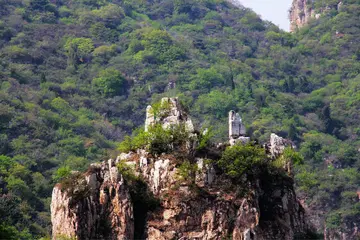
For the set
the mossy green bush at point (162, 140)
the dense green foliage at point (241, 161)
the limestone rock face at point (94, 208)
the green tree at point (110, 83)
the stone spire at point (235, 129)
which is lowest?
the limestone rock face at point (94, 208)

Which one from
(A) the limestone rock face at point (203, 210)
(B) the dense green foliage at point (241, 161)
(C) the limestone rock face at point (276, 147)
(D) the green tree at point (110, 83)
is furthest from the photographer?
(D) the green tree at point (110, 83)

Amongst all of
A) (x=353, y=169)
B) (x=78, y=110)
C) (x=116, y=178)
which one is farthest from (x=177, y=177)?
(x=78, y=110)

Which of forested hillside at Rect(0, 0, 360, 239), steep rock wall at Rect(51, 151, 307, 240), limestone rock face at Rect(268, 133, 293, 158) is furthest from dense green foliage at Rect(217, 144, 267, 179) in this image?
forested hillside at Rect(0, 0, 360, 239)

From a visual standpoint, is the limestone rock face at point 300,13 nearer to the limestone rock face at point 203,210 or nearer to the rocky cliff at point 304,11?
the rocky cliff at point 304,11

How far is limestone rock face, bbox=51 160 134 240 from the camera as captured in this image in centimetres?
5381

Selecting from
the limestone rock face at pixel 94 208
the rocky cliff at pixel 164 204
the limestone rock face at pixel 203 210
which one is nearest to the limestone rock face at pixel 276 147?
the rocky cliff at pixel 164 204

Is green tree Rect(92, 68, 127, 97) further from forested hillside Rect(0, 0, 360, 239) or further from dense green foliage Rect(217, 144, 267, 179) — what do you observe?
dense green foliage Rect(217, 144, 267, 179)

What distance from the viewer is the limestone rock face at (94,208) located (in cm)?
5381

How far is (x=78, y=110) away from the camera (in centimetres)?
12519

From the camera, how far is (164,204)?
56.5 m

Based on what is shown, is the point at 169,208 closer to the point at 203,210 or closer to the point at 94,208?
the point at 203,210

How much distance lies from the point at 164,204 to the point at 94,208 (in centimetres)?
331

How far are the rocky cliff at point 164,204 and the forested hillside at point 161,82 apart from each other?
2202cm

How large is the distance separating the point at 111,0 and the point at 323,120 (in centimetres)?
4554
